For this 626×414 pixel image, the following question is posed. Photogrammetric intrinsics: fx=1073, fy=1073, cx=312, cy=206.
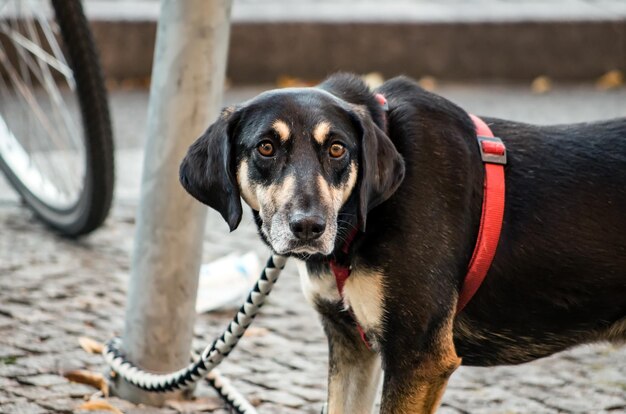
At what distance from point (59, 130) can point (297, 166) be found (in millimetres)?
3920

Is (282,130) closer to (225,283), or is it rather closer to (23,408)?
(23,408)

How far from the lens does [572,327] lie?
3.26 metres

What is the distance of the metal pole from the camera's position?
12.4 ft

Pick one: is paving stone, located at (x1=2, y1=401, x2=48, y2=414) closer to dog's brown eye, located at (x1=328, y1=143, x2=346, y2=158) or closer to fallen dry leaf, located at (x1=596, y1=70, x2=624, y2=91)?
dog's brown eye, located at (x1=328, y1=143, x2=346, y2=158)

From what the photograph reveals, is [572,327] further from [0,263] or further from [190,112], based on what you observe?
[0,263]

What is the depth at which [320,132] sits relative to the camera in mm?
3010

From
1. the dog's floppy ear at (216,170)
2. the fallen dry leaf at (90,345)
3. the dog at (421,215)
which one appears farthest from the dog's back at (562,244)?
the fallen dry leaf at (90,345)

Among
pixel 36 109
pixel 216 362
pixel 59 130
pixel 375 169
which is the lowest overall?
pixel 216 362

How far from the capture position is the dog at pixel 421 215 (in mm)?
3025

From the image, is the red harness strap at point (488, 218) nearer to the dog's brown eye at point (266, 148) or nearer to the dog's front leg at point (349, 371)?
the dog's front leg at point (349, 371)

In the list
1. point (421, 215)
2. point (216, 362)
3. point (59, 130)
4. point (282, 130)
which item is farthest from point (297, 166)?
point (59, 130)

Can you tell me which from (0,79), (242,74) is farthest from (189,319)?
(242,74)

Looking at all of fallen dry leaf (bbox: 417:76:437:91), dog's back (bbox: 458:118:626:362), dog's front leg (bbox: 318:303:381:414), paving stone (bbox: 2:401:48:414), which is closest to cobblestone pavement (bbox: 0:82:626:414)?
paving stone (bbox: 2:401:48:414)

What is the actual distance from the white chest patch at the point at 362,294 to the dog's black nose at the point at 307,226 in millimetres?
260
